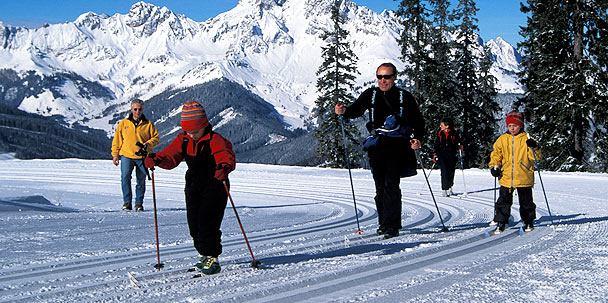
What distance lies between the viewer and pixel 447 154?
52.2 feet

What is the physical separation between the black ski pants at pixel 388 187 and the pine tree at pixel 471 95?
113 ft

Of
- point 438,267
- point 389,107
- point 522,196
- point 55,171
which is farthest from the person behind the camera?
point 55,171

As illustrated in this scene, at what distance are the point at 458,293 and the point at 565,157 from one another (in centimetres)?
2667

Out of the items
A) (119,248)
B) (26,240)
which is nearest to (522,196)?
(119,248)

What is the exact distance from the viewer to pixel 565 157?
2933 cm

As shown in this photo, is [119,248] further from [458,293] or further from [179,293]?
[458,293]

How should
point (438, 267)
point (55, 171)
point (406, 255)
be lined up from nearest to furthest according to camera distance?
point (438, 267)
point (406, 255)
point (55, 171)

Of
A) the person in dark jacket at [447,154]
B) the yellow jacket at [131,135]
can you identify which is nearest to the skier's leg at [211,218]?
the yellow jacket at [131,135]

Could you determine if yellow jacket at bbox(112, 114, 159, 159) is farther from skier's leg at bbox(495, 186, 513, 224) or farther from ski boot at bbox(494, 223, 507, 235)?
ski boot at bbox(494, 223, 507, 235)

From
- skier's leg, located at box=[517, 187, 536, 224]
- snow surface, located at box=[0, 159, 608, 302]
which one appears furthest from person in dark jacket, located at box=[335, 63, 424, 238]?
skier's leg, located at box=[517, 187, 536, 224]

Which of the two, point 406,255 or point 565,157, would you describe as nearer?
point 406,255

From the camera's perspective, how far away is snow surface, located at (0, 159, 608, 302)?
16.2ft

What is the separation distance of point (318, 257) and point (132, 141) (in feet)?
21.5

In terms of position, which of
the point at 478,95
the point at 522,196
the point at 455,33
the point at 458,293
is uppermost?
the point at 455,33
